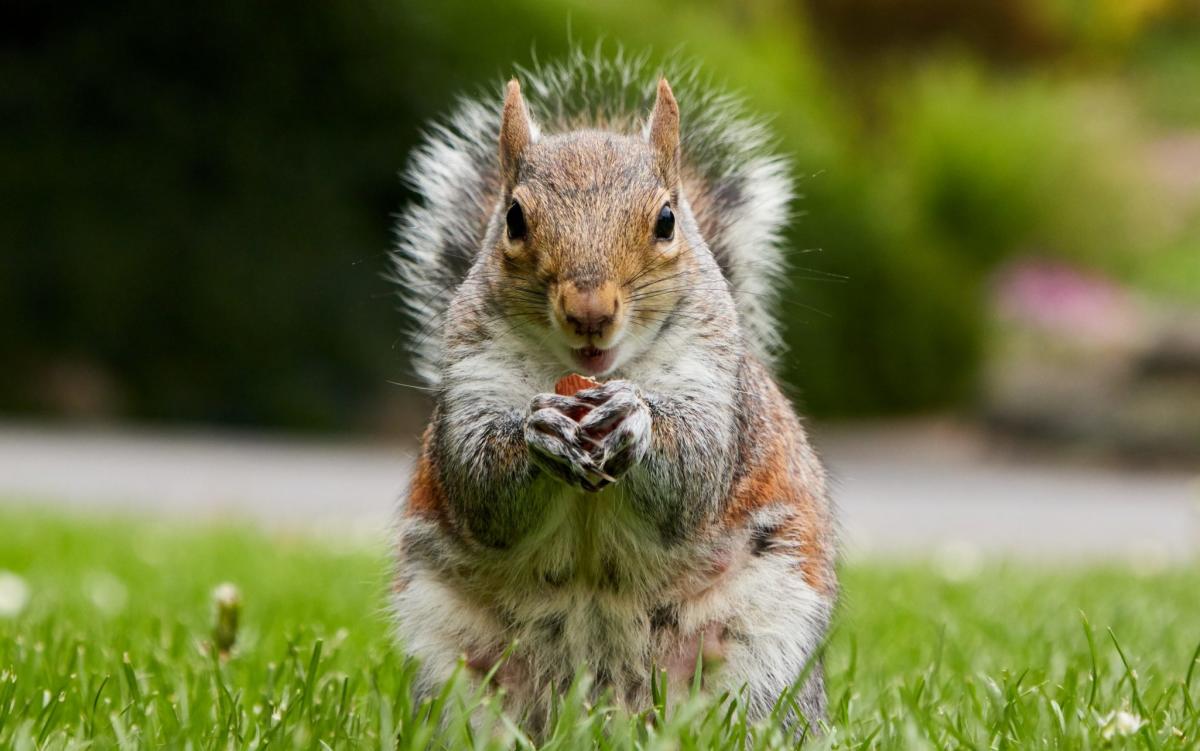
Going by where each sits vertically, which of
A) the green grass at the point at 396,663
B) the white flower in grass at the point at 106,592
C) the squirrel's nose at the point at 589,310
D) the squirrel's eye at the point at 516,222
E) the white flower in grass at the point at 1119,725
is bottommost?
the white flower in grass at the point at 106,592

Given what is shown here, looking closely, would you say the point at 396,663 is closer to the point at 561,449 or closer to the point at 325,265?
the point at 561,449

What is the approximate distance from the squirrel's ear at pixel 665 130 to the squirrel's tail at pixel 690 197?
17 centimetres

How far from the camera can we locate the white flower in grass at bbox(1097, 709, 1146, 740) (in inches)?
60.8

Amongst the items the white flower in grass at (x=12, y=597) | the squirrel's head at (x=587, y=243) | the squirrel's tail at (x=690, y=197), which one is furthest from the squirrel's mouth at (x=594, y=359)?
the white flower in grass at (x=12, y=597)

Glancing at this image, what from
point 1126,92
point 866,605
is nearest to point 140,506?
point 866,605

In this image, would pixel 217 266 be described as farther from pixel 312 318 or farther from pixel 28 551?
pixel 28 551

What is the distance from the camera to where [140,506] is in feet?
18.1

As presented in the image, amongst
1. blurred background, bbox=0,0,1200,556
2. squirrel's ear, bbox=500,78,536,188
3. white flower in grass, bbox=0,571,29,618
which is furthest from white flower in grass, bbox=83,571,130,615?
blurred background, bbox=0,0,1200,556

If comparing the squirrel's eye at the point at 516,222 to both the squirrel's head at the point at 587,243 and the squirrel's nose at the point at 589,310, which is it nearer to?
the squirrel's head at the point at 587,243

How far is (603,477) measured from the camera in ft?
4.86

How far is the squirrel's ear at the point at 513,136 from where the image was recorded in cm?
181

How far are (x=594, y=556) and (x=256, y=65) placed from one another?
6506 millimetres

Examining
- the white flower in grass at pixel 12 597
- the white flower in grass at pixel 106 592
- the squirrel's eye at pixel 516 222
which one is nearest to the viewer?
the squirrel's eye at pixel 516 222

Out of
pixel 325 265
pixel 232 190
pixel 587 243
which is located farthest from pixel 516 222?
pixel 232 190
